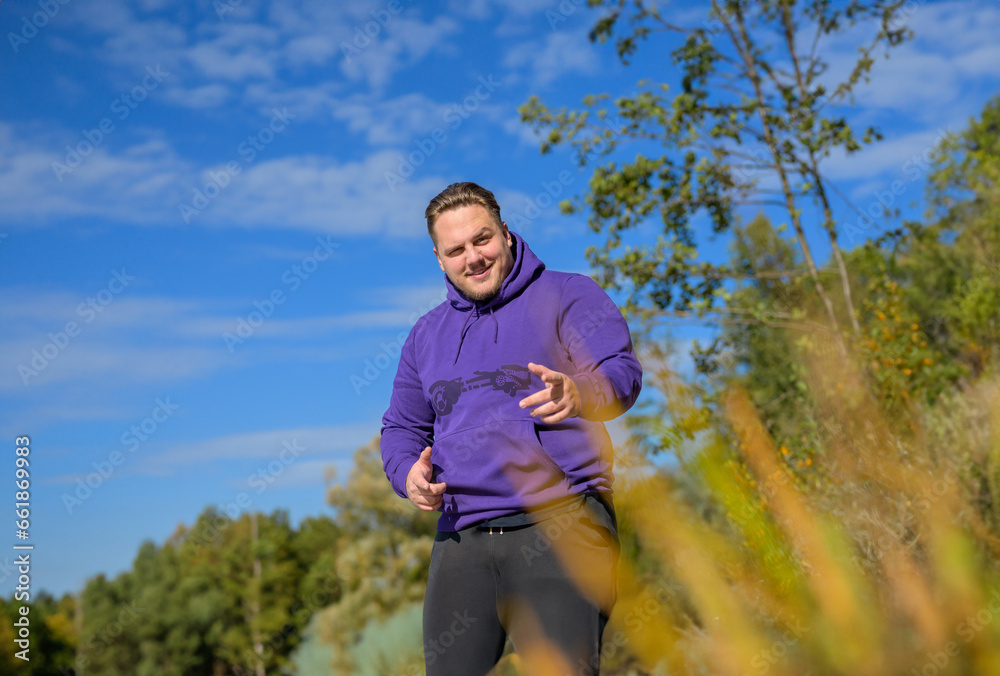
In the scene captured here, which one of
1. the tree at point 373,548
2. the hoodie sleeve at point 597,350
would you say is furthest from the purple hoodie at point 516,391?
the tree at point 373,548

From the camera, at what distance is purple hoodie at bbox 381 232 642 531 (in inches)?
83.4

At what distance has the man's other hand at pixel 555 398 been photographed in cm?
187

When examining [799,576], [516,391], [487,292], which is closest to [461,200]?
[487,292]

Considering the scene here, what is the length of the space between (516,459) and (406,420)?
2.01ft

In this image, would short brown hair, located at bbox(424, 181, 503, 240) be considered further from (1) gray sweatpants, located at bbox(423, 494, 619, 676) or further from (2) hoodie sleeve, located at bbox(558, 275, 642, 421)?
(1) gray sweatpants, located at bbox(423, 494, 619, 676)

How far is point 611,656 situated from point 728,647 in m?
3.59

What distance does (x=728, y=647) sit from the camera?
10.9ft

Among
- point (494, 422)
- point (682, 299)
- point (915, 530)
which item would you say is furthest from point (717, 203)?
point (494, 422)

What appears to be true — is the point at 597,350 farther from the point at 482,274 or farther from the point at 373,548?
the point at 373,548

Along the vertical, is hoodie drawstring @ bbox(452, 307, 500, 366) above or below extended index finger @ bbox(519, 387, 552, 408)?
above

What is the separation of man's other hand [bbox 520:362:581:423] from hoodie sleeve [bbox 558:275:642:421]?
0.06 meters

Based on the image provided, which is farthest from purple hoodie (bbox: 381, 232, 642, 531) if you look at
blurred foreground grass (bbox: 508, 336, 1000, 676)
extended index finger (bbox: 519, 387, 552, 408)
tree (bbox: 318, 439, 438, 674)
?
tree (bbox: 318, 439, 438, 674)

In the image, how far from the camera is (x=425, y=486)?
218 centimetres

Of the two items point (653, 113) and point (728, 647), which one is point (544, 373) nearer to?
point (728, 647)
